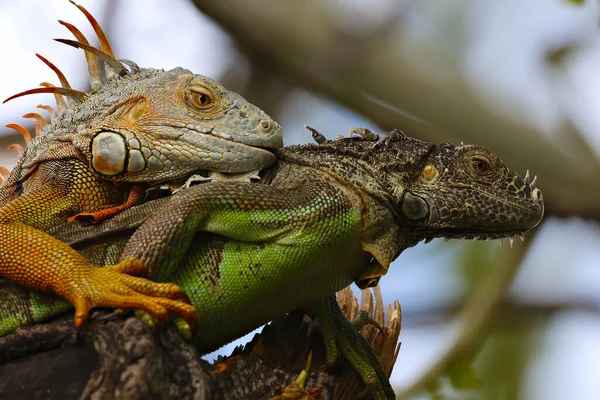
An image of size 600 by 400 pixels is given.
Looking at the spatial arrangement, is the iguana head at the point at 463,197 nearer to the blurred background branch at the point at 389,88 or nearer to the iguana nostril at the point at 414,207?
the iguana nostril at the point at 414,207

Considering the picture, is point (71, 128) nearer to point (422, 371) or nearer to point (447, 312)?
point (422, 371)

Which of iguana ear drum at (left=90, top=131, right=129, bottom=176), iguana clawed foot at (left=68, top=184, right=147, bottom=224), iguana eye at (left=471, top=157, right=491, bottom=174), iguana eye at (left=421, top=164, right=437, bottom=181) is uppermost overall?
iguana eye at (left=471, top=157, right=491, bottom=174)

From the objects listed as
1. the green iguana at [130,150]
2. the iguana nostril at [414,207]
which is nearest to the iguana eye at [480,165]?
the iguana nostril at [414,207]

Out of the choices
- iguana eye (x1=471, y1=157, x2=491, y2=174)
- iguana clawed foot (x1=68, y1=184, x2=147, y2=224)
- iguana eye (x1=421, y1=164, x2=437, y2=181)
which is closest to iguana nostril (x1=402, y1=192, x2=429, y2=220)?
iguana eye (x1=421, y1=164, x2=437, y2=181)

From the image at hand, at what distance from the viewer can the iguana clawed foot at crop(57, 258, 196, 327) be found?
6.34 feet

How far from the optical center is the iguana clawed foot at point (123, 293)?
1934 mm

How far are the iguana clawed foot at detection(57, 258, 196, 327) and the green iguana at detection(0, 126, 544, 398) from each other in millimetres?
99

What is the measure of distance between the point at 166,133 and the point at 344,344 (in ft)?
3.59

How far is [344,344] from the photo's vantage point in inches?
107

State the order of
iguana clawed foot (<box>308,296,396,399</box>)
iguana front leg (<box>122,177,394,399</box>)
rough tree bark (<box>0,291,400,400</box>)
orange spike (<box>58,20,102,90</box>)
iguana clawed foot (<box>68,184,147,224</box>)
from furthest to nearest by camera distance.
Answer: orange spike (<box>58,20,102,90</box>) < iguana clawed foot (<box>308,296,396,399</box>) < iguana clawed foot (<box>68,184,147,224</box>) < iguana front leg (<box>122,177,394,399</box>) < rough tree bark (<box>0,291,400,400</box>)

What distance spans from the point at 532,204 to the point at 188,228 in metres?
1.29

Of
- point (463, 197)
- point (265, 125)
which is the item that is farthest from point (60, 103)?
point (463, 197)

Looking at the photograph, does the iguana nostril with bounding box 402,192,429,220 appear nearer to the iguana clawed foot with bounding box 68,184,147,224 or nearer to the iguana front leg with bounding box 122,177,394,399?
the iguana front leg with bounding box 122,177,394,399

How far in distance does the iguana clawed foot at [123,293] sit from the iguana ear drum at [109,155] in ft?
1.40
